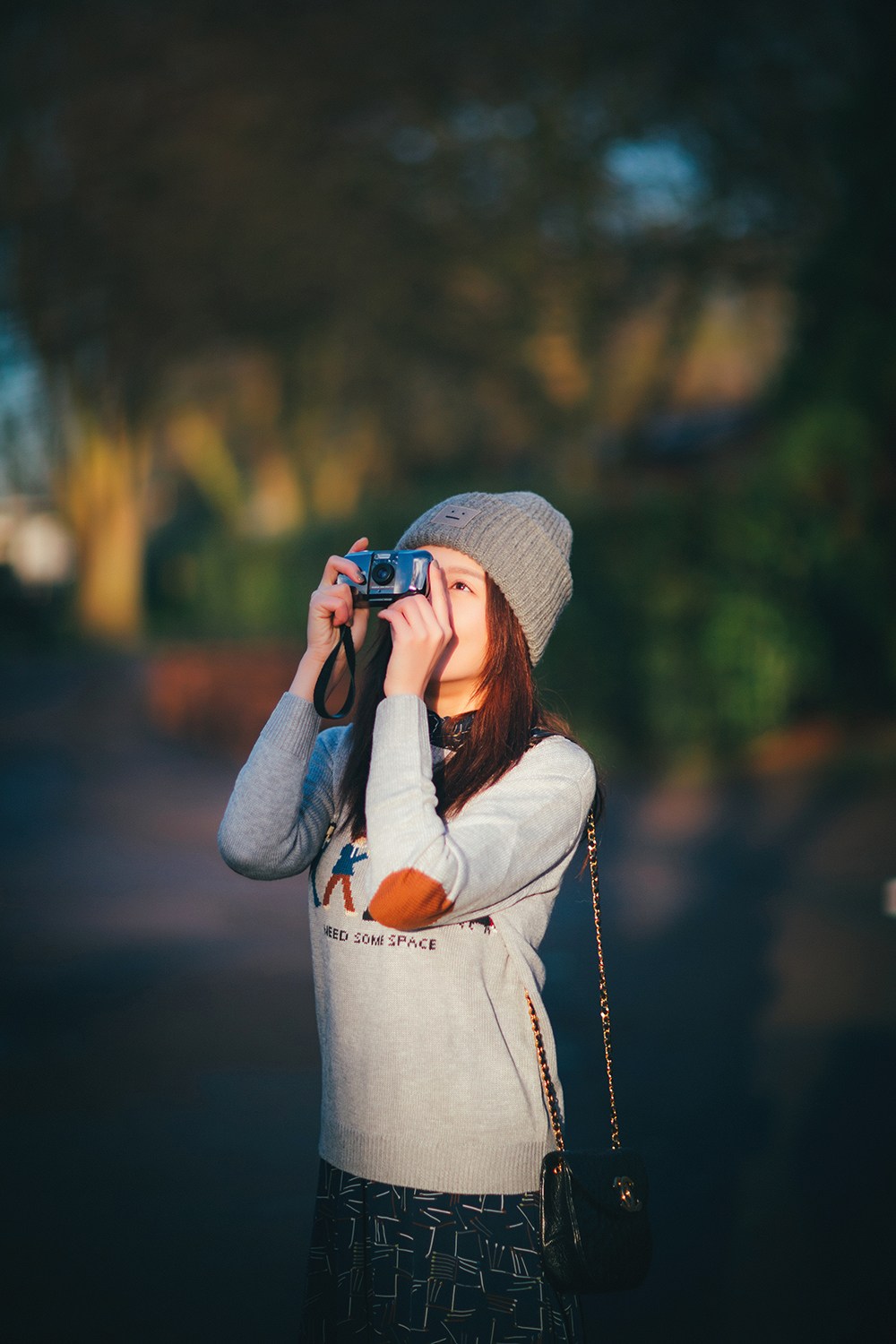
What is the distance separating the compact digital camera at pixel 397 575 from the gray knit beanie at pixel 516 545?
146 mm

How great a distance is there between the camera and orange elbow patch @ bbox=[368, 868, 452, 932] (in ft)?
6.02

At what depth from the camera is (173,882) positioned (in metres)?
7.60

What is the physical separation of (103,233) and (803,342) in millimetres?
10840

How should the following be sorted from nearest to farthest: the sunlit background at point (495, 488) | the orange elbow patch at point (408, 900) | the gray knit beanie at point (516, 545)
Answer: the orange elbow patch at point (408, 900), the gray knit beanie at point (516, 545), the sunlit background at point (495, 488)

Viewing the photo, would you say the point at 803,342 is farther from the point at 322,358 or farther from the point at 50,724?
the point at 322,358

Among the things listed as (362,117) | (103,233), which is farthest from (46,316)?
(362,117)

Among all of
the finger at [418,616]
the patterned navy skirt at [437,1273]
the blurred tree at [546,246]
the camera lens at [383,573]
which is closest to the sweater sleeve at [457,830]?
the finger at [418,616]

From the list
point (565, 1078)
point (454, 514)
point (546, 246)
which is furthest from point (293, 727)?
point (546, 246)

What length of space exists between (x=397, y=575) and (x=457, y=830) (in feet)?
1.44

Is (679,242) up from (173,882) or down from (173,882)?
A: up

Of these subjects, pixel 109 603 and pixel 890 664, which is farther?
pixel 109 603

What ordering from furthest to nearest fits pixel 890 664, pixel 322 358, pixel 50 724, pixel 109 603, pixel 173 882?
pixel 109 603 < pixel 322 358 < pixel 50 724 < pixel 890 664 < pixel 173 882

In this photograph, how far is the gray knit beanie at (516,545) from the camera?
2.19 meters

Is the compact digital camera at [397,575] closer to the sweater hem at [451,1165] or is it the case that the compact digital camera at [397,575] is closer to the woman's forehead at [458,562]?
the woman's forehead at [458,562]
